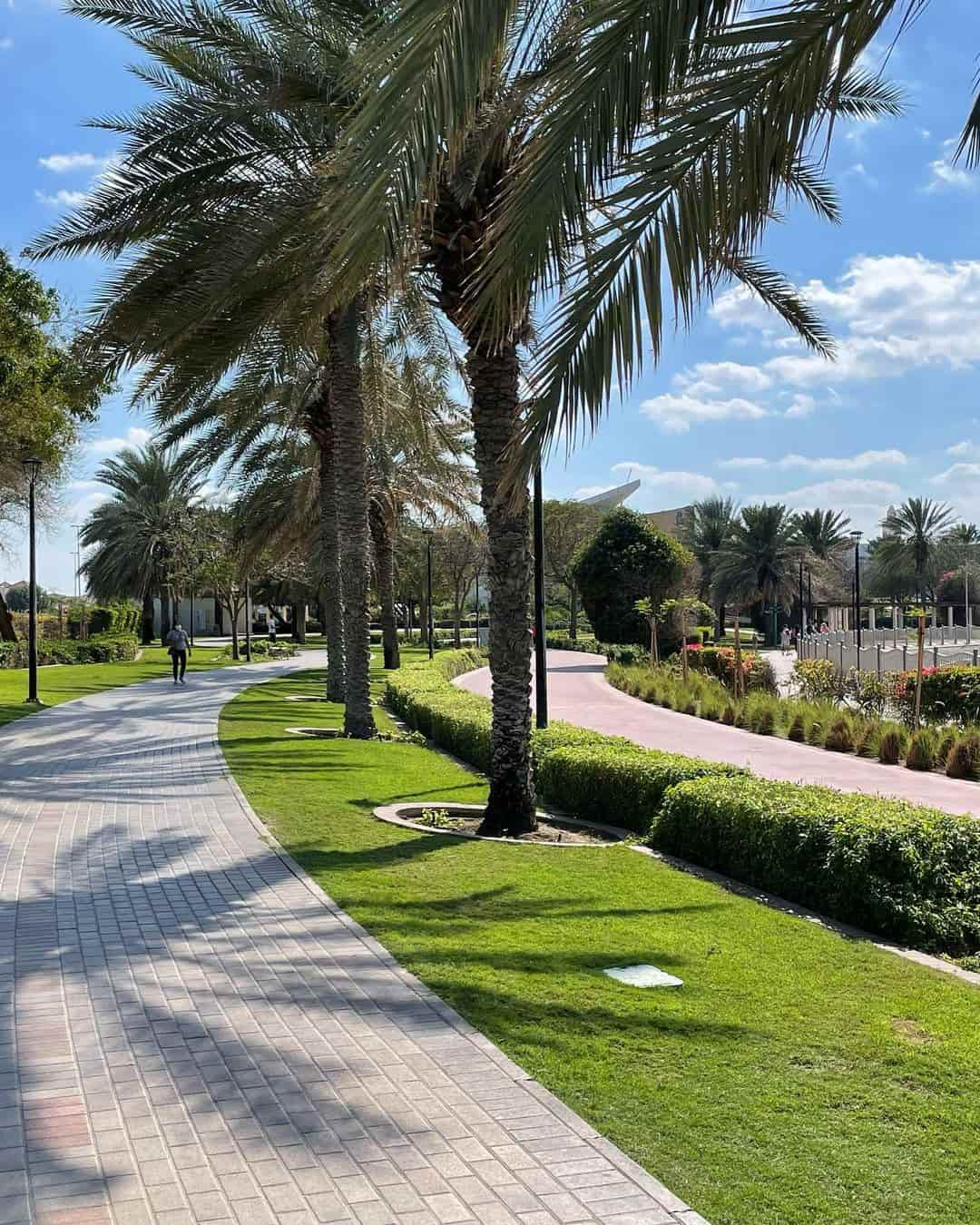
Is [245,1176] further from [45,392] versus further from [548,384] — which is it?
[45,392]

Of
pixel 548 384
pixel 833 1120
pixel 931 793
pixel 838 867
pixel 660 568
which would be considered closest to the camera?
pixel 833 1120

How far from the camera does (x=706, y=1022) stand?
17.4 ft

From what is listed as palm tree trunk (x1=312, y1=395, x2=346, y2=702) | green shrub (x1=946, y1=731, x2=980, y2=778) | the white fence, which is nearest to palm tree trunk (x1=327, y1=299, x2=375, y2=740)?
palm tree trunk (x1=312, y1=395, x2=346, y2=702)

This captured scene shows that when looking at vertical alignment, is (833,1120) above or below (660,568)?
below

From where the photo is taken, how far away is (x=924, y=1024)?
17.5 ft

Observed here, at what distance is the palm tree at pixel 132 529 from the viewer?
53.2 meters

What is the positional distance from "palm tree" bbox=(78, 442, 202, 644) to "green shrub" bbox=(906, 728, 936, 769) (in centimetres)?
4068

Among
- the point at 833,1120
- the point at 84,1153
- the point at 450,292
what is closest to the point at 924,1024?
the point at 833,1120

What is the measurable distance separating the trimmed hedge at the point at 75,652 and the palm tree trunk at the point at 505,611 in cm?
3270

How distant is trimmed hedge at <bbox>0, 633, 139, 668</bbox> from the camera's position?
39906 mm

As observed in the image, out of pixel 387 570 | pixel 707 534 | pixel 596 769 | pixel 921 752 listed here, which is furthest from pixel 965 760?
pixel 707 534

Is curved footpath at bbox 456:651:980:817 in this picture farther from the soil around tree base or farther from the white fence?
the white fence

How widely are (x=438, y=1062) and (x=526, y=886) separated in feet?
11.3

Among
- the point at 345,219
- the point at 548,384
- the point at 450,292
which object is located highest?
the point at 450,292
